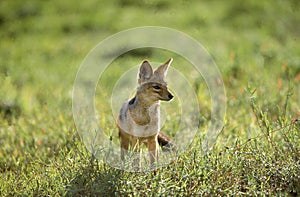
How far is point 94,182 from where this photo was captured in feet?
14.2

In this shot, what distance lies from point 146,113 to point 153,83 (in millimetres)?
273

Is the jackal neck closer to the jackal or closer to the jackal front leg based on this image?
the jackal

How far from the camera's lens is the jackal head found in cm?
464

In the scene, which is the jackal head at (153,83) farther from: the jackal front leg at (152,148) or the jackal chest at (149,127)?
the jackal front leg at (152,148)

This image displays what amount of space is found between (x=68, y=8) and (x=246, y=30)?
395cm

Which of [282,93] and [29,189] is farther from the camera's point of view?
[282,93]

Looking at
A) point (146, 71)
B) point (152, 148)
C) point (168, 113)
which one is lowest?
point (152, 148)

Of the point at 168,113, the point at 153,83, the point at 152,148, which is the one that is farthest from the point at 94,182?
the point at 168,113

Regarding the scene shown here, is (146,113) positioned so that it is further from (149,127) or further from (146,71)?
(146,71)

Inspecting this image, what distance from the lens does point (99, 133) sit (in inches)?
212

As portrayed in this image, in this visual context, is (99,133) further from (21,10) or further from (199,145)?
(21,10)

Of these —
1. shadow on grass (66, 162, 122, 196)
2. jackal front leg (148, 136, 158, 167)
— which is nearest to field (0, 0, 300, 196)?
shadow on grass (66, 162, 122, 196)

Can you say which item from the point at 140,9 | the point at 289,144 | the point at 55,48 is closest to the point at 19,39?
the point at 55,48

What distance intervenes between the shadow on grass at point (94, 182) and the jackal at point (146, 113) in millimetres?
348
